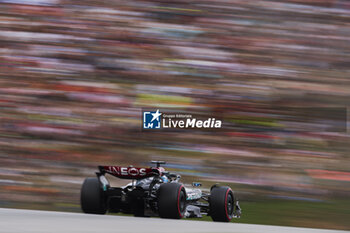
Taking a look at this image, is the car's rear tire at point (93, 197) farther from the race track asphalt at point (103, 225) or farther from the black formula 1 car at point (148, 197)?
the race track asphalt at point (103, 225)

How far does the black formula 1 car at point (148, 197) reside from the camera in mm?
6309

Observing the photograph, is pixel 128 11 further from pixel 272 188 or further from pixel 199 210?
pixel 199 210

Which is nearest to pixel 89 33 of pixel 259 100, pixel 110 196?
pixel 259 100

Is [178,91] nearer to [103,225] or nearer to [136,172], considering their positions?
[136,172]

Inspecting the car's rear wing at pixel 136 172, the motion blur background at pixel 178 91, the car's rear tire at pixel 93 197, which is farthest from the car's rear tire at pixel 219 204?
the motion blur background at pixel 178 91

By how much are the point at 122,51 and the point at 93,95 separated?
1.25 m

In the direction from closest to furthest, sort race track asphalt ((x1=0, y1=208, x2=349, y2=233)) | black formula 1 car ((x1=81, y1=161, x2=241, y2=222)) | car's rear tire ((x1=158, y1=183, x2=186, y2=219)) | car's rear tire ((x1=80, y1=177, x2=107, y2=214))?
race track asphalt ((x1=0, y1=208, x2=349, y2=233)) < car's rear tire ((x1=158, y1=183, x2=186, y2=219)) < black formula 1 car ((x1=81, y1=161, x2=241, y2=222)) < car's rear tire ((x1=80, y1=177, x2=107, y2=214))

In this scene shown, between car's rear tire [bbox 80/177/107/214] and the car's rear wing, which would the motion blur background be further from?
the car's rear wing

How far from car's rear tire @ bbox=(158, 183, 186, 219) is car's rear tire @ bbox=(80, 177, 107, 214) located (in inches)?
31.9

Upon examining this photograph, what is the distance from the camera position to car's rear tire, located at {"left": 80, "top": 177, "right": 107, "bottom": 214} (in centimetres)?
666

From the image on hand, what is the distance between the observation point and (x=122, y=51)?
12227mm

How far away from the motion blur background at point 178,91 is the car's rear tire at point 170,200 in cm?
306

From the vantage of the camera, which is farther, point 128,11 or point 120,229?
point 128,11

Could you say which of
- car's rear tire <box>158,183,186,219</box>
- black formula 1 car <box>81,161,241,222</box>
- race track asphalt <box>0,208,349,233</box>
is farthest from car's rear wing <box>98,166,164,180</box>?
race track asphalt <box>0,208,349,233</box>
